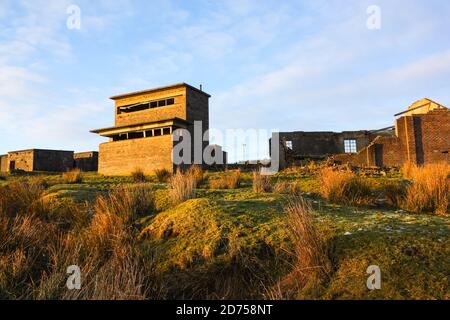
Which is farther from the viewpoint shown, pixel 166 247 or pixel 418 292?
pixel 166 247

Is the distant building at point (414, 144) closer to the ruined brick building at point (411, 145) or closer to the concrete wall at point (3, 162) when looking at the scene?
the ruined brick building at point (411, 145)

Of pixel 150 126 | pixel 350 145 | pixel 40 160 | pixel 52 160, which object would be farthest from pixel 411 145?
pixel 40 160

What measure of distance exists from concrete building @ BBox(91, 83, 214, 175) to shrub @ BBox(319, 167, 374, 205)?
16238mm

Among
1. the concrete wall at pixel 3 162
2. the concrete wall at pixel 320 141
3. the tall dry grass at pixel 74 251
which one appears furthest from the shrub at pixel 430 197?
the concrete wall at pixel 3 162

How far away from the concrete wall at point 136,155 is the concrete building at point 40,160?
10.5 metres

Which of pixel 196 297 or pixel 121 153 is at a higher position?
pixel 121 153

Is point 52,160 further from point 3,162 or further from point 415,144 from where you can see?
point 415,144

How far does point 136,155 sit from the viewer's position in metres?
25.0

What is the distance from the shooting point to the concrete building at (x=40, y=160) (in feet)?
113

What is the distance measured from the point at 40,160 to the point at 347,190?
34.1 m
